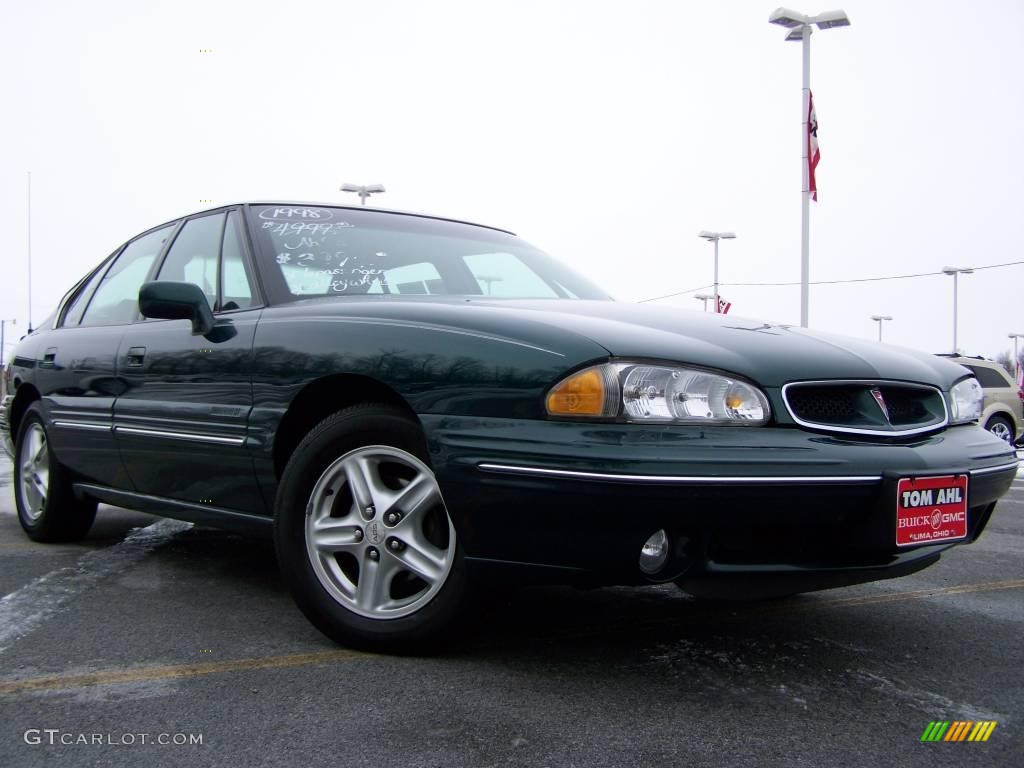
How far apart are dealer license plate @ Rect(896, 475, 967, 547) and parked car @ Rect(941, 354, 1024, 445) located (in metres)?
14.9

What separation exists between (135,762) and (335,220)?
7.30 ft

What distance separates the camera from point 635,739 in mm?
2223

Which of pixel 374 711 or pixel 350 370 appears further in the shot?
pixel 350 370

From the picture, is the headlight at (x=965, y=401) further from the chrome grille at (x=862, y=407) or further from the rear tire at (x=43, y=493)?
the rear tire at (x=43, y=493)

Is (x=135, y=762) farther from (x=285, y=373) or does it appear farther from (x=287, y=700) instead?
(x=285, y=373)

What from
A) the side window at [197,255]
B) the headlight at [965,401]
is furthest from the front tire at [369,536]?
the headlight at [965,401]

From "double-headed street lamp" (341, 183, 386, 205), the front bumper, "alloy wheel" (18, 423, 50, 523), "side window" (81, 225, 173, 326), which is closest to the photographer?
the front bumper

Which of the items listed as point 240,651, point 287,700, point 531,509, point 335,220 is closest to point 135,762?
point 287,700

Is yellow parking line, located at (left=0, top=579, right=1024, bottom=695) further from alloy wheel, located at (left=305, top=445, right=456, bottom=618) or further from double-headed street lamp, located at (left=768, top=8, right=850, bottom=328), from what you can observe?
double-headed street lamp, located at (left=768, top=8, right=850, bottom=328)

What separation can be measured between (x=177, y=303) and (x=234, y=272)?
0.99 feet

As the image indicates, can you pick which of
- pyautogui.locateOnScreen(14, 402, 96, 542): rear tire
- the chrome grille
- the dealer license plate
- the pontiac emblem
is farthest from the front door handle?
the dealer license plate

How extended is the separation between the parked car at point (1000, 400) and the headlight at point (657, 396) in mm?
15359

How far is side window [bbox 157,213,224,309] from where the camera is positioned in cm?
384

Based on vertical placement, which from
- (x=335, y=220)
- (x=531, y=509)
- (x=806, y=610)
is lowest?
(x=806, y=610)
